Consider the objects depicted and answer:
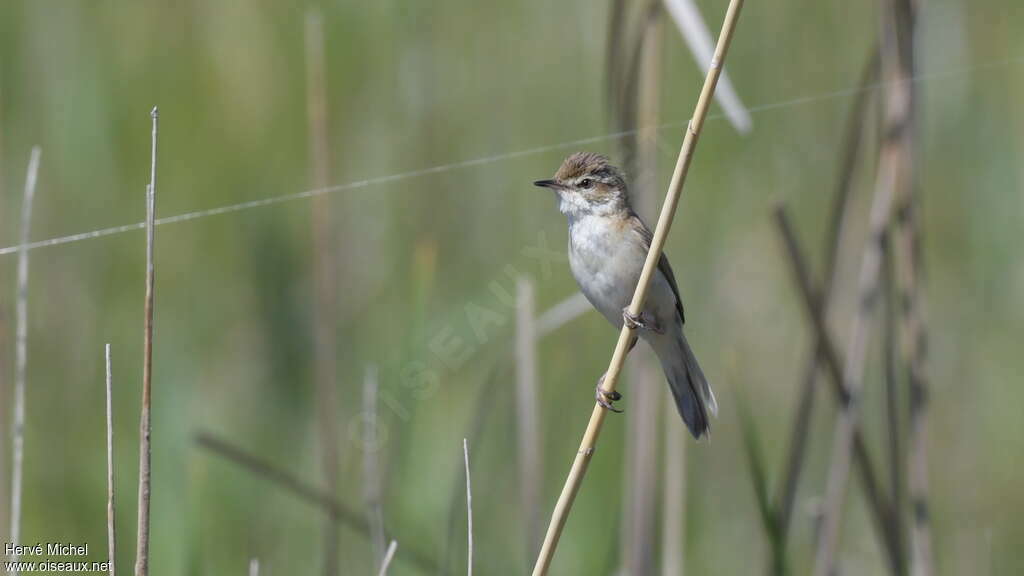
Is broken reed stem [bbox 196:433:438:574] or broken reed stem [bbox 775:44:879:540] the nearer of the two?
broken reed stem [bbox 196:433:438:574]

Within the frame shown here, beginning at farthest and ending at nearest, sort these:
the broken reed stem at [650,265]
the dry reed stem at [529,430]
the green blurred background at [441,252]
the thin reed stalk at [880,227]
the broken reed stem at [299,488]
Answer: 1. the green blurred background at [441,252]
2. the dry reed stem at [529,430]
3. the thin reed stalk at [880,227]
4. the broken reed stem at [299,488]
5. the broken reed stem at [650,265]

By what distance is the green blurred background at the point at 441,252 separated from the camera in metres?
4.23

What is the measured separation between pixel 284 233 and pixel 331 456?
170 cm

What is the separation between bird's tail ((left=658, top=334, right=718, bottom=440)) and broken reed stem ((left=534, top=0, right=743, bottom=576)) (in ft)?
3.41

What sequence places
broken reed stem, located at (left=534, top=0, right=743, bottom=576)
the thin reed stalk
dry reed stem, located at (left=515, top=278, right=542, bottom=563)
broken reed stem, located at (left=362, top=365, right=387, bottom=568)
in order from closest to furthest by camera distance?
1. broken reed stem, located at (left=534, top=0, right=743, bottom=576)
2. broken reed stem, located at (left=362, top=365, right=387, bottom=568)
3. the thin reed stalk
4. dry reed stem, located at (left=515, top=278, right=542, bottom=563)

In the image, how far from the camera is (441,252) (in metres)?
5.09

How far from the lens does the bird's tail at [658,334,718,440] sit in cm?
334

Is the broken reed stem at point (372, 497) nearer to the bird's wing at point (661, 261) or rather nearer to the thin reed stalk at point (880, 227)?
the bird's wing at point (661, 261)

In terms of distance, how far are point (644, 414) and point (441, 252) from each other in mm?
1804

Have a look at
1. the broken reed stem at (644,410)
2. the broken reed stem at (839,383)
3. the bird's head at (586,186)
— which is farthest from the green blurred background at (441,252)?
the bird's head at (586,186)

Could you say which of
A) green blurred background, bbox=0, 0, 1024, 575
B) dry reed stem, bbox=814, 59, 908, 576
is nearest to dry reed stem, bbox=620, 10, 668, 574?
green blurred background, bbox=0, 0, 1024, 575

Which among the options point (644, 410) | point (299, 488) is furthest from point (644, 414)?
point (299, 488)

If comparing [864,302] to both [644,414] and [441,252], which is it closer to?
[644,414]

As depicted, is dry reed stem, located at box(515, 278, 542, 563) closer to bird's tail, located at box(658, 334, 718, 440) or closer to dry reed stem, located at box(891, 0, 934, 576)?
bird's tail, located at box(658, 334, 718, 440)
